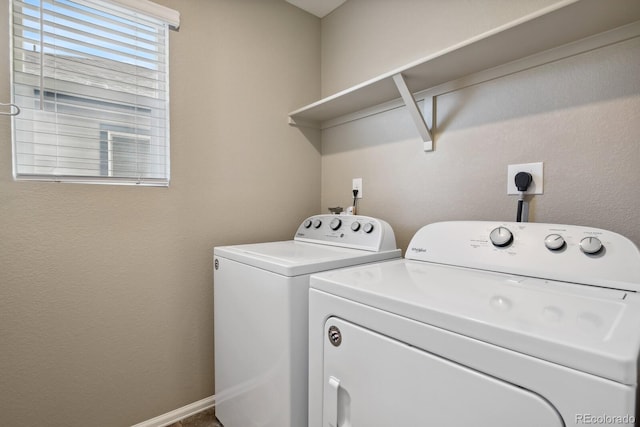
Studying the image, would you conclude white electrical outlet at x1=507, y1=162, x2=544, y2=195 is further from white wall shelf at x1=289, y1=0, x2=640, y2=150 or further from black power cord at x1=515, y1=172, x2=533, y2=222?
white wall shelf at x1=289, y1=0, x2=640, y2=150

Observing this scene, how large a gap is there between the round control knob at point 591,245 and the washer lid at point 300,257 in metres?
0.67

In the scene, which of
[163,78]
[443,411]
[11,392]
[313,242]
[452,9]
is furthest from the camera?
[313,242]

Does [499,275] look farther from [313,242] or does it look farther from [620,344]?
[313,242]

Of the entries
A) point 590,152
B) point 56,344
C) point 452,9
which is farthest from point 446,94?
point 56,344

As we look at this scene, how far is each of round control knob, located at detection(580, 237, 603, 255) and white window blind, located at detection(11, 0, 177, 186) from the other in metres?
1.64

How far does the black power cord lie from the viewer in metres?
1.17

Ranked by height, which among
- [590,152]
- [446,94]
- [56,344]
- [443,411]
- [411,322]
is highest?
[446,94]

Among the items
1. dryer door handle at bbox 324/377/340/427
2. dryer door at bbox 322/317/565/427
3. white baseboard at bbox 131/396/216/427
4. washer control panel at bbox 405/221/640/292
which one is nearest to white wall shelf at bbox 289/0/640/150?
washer control panel at bbox 405/221/640/292

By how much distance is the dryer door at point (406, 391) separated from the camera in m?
0.55

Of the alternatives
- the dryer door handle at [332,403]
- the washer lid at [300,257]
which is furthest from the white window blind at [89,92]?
the dryer door handle at [332,403]

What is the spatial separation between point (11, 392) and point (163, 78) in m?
1.43

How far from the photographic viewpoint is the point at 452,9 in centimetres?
140

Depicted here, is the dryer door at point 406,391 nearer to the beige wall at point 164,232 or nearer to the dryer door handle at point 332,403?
the dryer door handle at point 332,403

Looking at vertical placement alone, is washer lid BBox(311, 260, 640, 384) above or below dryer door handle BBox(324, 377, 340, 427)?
above
